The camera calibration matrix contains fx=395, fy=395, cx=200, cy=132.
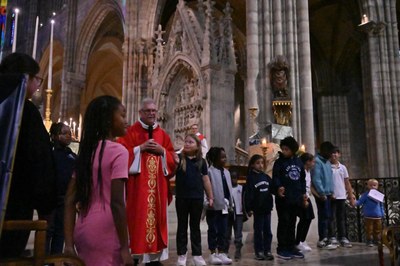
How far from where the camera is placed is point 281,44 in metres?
10.0

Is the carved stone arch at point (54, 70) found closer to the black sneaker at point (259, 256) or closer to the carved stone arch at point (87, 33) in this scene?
the carved stone arch at point (87, 33)

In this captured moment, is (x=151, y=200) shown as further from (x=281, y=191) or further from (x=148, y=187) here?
(x=281, y=191)

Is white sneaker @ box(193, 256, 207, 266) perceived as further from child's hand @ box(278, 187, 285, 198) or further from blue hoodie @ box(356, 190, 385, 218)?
blue hoodie @ box(356, 190, 385, 218)

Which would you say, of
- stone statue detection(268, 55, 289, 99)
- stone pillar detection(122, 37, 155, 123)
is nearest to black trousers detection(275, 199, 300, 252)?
stone statue detection(268, 55, 289, 99)

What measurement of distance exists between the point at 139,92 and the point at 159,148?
12135 millimetres

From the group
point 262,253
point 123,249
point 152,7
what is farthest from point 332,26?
point 123,249

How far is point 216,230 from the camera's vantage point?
4.75m

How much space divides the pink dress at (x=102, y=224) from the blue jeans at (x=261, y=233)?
3.06 m

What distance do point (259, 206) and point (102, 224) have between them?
314 centimetres

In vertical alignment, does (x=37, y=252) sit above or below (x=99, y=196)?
below

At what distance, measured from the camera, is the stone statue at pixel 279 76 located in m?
9.63

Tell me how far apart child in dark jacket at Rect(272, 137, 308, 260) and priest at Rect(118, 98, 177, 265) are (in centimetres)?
180

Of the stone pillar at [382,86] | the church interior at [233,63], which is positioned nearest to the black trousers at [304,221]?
the church interior at [233,63]

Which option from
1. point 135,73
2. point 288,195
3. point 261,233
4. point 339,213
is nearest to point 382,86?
point 135,73
